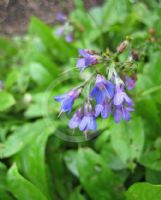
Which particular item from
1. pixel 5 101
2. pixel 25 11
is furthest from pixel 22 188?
pixel 25 11

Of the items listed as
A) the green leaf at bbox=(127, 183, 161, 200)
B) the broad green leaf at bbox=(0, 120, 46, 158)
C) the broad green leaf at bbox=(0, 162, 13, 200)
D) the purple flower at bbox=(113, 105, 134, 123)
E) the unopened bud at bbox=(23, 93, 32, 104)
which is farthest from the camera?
the unopened bud at bbox=(23, 93, 32, 104)

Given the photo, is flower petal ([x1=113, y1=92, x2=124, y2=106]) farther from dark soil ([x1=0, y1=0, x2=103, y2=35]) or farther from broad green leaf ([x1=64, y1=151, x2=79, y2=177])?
dark soil ([x1=0, y1=0, x2=103, y2=35])

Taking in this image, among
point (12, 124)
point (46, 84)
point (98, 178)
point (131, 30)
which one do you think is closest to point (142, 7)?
point (131, 30)

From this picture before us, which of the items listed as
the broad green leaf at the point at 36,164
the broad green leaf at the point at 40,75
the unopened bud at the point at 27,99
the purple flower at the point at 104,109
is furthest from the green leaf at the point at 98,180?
the broad green leaf at the point at 40,75

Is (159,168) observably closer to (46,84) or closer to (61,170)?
(61,170)

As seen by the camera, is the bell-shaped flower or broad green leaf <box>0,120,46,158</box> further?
broad green leaf <box>0,120,46,158</box>

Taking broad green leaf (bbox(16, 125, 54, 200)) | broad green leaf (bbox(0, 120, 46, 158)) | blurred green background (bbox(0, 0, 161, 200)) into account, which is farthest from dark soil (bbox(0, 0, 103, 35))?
broad green leaf (bbox(16, 125, 54, 200))

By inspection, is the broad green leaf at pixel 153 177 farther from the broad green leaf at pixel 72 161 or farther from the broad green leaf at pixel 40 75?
the broad green leaf at pixel 40 75
